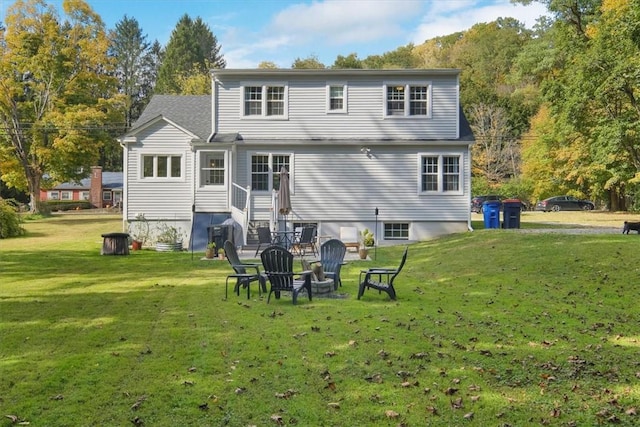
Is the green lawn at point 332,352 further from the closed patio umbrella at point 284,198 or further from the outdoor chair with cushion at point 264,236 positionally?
the closed patio umbrella at point 284,198

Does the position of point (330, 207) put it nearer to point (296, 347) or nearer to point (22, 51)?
→ point (296, 347)

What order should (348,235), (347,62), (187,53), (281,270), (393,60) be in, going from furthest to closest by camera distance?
1. (187,53)
2. (393,60)
3. (347,62)
4. (348,235)
5. (281,270)

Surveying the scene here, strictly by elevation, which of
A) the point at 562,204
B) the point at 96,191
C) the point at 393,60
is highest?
the point at 393,60

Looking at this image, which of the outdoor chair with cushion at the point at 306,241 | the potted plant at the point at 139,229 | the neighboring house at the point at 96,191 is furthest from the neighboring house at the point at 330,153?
the neighboring house at the point at 96,191

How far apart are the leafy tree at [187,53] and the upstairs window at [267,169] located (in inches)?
1739

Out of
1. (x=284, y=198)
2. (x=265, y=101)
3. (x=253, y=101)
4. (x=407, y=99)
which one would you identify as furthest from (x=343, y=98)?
(x=284, y=198)

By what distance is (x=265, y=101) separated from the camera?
21500 mm

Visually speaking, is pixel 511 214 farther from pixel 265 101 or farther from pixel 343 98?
pixel 265 101

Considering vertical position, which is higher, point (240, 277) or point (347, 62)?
point (347, 62)

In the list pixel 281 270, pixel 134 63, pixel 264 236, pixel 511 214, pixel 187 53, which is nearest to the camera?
pixel 281 270

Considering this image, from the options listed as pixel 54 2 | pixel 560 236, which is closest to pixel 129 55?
pixel 54 2

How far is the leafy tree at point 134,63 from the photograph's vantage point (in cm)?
7281

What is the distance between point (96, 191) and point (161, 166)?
4504cm

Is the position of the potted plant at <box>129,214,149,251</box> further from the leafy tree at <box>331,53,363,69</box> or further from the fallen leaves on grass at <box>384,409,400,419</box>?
the leafy tree at <box>331,53,363,69</box>
